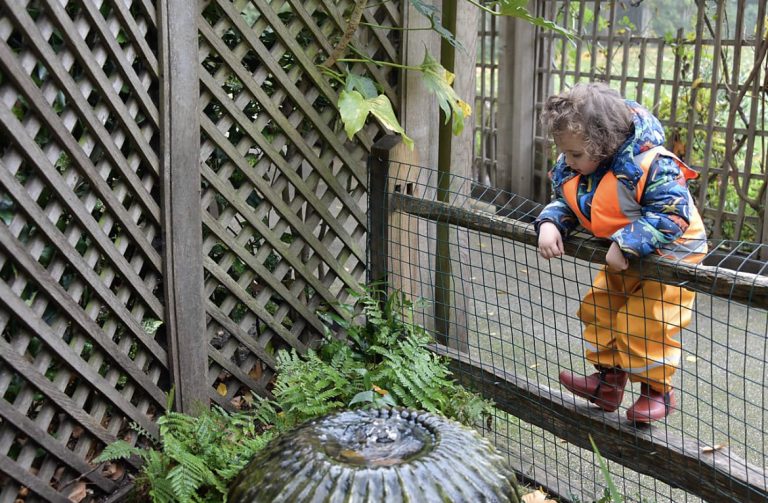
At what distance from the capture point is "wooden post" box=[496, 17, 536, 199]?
7.45m

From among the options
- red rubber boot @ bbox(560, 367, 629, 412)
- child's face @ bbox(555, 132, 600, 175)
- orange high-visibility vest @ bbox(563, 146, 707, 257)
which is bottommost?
red rubber boot @ bbox(560, 367, 629, 412)

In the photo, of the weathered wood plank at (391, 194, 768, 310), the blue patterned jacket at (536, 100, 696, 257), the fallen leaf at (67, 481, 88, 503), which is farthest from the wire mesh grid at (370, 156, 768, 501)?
the fallen leaf at (67, 481, 88, 503)

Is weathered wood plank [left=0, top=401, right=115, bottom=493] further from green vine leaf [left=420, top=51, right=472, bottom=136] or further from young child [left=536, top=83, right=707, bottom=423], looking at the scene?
green vine leaf [left=420, top=51, right=472, bottom=136]

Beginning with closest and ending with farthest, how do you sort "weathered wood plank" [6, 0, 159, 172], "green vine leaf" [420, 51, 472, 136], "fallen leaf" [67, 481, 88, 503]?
"weathered wood plank" [6, 0, 159, 172] → "fallen leaf" [67, 481, 88, 503] → "green vine leaf" [420, 51, 472, 136]

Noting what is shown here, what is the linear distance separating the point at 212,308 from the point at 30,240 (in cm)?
90

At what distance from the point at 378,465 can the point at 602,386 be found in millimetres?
1406

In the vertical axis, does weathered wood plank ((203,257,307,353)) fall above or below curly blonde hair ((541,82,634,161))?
below

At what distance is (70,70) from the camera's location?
9.42 ft

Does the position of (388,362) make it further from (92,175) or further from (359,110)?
(92,175)

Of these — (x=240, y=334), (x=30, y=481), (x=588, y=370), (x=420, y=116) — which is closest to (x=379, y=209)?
(x=420, y=116)

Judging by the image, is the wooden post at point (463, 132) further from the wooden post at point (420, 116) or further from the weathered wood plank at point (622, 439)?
the weathered wood plank at point (622, 439)

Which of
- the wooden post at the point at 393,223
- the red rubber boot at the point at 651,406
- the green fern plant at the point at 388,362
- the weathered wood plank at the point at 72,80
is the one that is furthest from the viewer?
the wooden post at the point at 393,223

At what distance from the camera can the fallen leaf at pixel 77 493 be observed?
9.99 ft

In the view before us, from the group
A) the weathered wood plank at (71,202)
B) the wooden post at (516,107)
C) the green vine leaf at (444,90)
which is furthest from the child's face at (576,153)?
the wooden post at (516,107)
